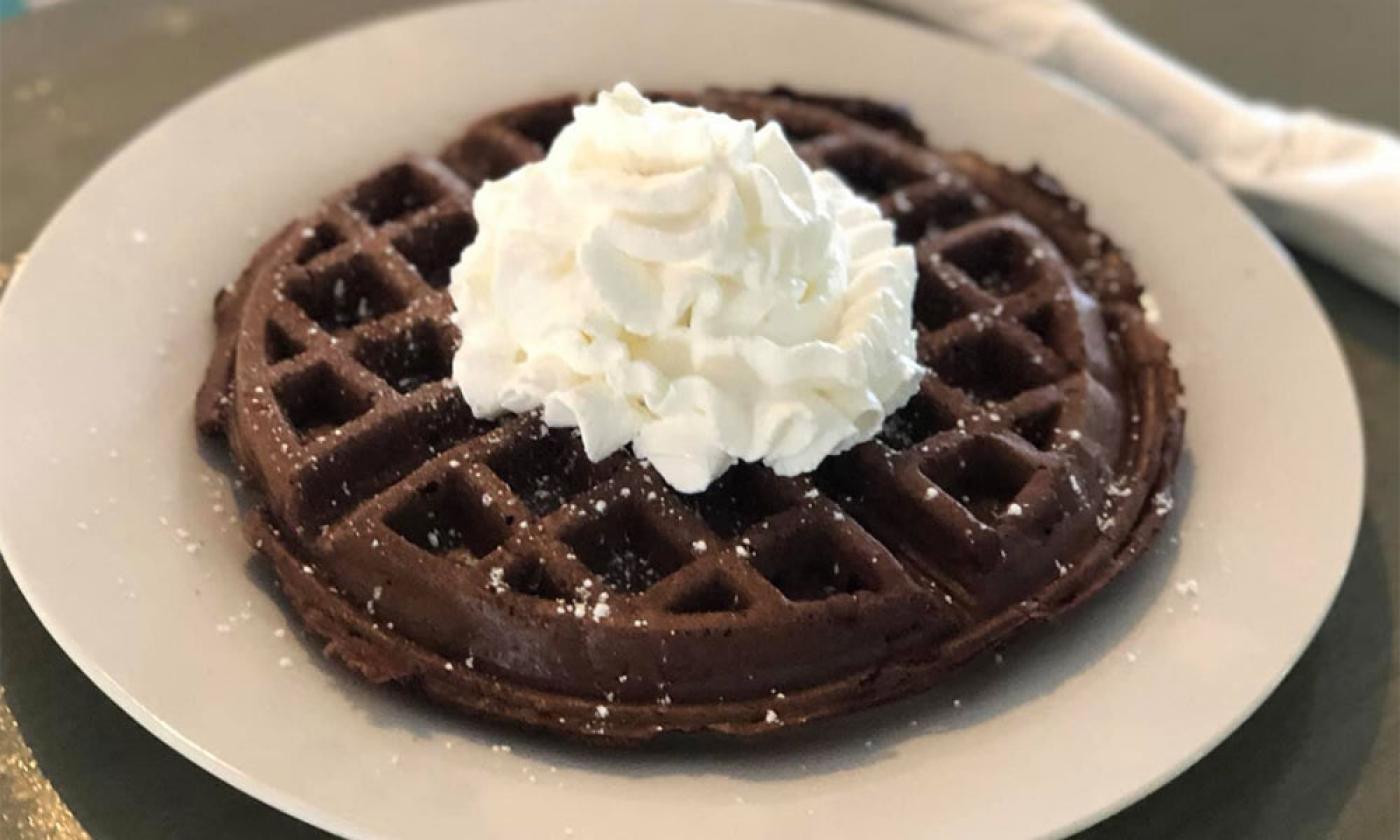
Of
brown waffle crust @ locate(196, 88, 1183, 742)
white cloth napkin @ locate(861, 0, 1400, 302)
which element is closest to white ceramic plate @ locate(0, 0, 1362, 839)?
brown waffle crust @ locate(196, 88, 1183, 742)

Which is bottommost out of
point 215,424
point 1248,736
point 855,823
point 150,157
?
point 1248,736

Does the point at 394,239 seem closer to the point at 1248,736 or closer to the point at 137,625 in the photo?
the point at 137,625

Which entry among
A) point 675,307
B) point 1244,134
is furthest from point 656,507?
point 1244,134

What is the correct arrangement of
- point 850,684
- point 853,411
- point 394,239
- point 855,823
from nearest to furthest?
point 855,823 < point 850,684 < point 853,411 < point 394,239

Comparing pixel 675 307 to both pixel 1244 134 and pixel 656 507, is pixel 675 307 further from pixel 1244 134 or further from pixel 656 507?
pixel 1244 134

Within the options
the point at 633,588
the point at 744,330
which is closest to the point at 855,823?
the point at 633,588

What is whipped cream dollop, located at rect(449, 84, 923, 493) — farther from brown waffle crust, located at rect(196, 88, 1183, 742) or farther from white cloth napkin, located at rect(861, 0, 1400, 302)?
white cloth napkin, located at rect(861, 0, 1400, 302)
